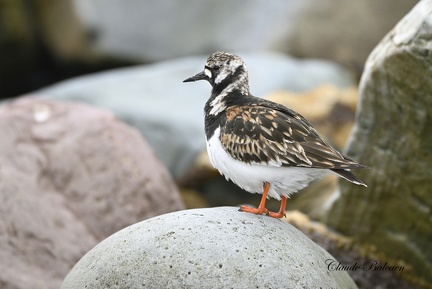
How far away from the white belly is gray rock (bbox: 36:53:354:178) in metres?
5.33

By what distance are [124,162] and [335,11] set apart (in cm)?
777

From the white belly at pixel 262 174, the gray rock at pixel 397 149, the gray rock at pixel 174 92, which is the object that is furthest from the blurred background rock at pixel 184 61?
the white belly at pixel 262 174

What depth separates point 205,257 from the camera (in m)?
5.69

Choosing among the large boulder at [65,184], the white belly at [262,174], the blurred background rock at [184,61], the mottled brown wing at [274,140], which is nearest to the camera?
the mottled brown wing at [274,140]

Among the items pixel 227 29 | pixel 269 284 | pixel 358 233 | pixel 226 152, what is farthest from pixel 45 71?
pixel 269 284

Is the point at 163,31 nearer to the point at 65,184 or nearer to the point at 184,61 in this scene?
the point at 184,61

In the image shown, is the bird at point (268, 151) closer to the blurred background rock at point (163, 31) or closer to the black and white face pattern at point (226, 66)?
the black and white face pattern at point (226, 66)

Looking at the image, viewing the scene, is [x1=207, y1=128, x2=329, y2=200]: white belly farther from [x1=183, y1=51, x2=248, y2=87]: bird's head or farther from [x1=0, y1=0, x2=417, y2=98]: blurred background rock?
[x1=0, y1=0, x2=417, y2=98]: blurred background rock

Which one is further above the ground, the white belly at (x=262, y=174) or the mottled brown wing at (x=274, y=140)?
the mottled brown wing at (x=274, y=140)

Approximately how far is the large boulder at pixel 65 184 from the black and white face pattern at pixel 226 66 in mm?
2356

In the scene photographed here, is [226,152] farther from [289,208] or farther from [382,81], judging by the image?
[289,208]

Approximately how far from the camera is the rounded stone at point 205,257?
5.62 metres

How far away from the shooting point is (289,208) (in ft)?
36.0

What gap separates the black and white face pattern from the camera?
6887mm
